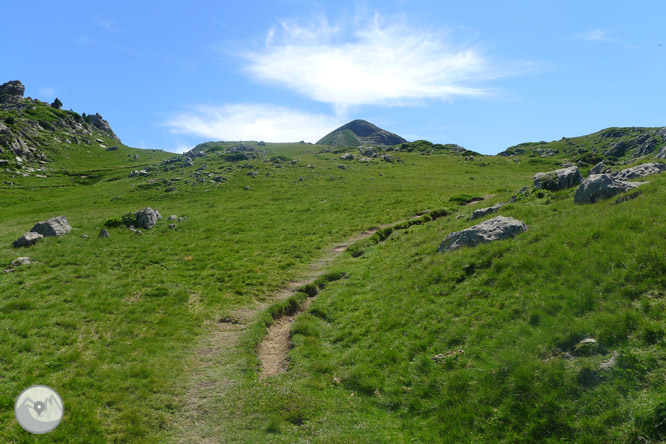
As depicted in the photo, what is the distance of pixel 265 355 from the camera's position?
647 inches

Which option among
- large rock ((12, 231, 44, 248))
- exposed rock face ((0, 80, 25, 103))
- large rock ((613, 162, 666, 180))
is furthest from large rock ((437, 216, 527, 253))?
exposed rock face ((0, 80, 25, 103))

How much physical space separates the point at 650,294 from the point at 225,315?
19.6 m

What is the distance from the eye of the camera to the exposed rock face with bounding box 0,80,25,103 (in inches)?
6565

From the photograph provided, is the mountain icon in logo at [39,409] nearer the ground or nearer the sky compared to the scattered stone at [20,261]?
nearer the ground

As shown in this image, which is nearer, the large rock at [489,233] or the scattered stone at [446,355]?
the scattered stone at [446,355]

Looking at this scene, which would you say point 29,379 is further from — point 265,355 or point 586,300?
point 586,300

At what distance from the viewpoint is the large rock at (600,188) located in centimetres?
1911

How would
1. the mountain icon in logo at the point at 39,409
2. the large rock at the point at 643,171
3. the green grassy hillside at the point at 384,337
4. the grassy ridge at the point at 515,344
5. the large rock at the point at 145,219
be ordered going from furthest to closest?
the large rock at the point at 145,219 < the large rock at the point at 643,171 < the mountain icon in logo at the point at 39,409 < the green grassy hillside at the point at 384,337 < the grassy ridge at the point at 515,344

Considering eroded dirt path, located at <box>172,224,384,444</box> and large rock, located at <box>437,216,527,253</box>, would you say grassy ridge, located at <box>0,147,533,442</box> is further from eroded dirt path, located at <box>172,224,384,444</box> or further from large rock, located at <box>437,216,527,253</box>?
large rock, located at <box>437,216,527,253</box>

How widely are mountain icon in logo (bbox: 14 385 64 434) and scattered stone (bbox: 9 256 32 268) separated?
16111 mm

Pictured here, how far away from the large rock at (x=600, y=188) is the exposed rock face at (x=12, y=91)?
767 feet

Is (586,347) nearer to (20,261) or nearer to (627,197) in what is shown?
(627,197)

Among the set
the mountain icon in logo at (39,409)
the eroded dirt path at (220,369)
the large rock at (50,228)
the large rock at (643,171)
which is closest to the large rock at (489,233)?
the large rock at (643,171)

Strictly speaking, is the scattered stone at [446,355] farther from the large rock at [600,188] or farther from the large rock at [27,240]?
the large rock at [27,240]
